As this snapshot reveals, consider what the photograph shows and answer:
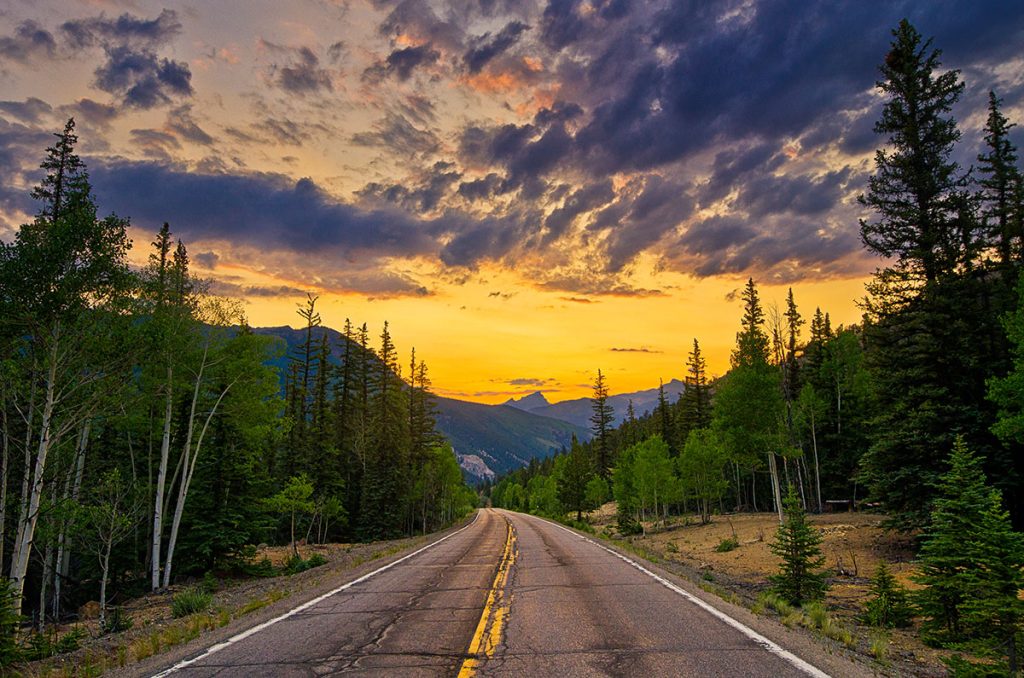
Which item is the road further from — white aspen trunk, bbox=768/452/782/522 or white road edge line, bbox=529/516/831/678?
white aspen trunk, bbox=768/452/782/522

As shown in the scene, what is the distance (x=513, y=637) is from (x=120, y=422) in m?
21.9

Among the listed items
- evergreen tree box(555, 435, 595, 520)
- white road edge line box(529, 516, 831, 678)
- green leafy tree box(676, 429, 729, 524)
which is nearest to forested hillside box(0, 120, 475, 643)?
white road edge line box(529, 516, 831, 678)

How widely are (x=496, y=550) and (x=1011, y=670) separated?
60.6 feet

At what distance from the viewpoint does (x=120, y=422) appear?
2234cm

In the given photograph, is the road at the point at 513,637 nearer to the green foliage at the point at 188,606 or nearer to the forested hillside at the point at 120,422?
the green foliage at the point at 188,606

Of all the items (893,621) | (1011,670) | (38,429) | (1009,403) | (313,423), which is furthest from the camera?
(313,423)

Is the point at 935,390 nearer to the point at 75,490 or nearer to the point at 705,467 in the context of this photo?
the point at 705,467

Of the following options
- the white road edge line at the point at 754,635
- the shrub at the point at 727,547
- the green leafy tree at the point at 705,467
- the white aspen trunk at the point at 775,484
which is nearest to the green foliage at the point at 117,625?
the white road edge line at the point at 754,635

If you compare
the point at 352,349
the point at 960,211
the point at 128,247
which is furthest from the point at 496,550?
the point at 352,349

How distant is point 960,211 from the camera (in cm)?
2209

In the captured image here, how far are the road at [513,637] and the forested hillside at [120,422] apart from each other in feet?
17.1

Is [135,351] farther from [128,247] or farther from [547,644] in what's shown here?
[547,644]

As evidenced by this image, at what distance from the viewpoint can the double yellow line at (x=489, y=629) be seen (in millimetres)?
7031

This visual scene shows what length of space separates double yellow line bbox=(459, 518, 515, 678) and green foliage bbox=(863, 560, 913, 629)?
27.8 ft
